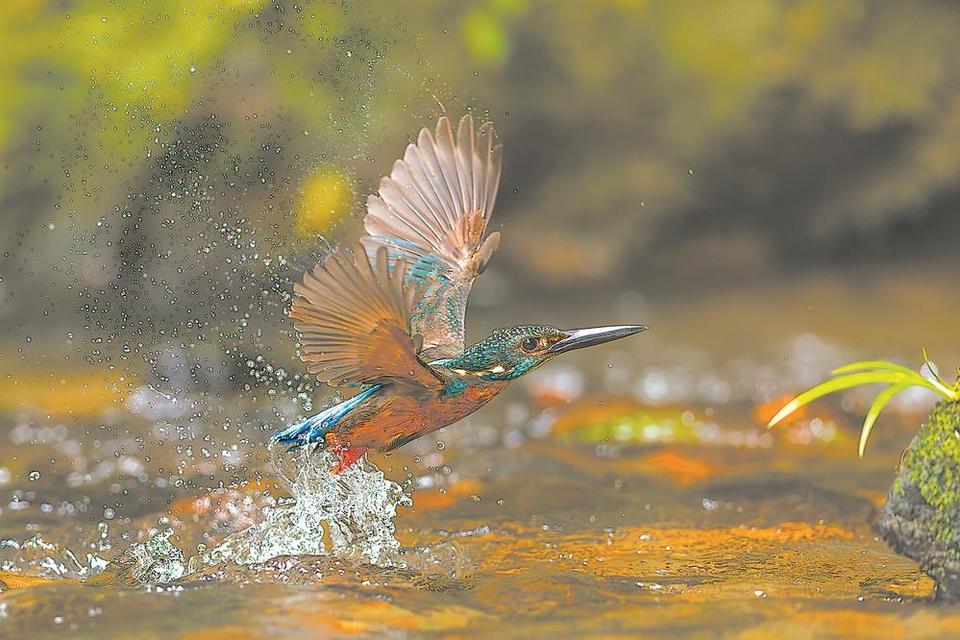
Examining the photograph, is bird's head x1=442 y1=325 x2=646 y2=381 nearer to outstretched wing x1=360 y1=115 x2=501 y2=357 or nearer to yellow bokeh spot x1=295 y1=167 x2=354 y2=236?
outstretched wing x1=360 y1=115 x2=501 y2=357

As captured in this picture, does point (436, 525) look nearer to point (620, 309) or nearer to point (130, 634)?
point (130, 634)

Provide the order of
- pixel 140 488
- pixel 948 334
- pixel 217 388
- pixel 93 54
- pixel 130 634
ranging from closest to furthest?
pixel 130 634, pixel 140 488, pixel 93 54, pixel 217 388, pixel 948 334

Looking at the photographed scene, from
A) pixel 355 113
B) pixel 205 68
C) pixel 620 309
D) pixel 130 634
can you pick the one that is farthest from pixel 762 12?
pixel 130 634

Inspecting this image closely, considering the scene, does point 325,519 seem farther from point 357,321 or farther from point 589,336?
point 589,336

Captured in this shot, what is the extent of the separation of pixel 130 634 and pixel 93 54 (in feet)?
12.0

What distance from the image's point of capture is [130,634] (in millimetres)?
2814

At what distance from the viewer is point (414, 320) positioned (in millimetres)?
3801

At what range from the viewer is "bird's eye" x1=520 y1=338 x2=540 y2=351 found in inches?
134

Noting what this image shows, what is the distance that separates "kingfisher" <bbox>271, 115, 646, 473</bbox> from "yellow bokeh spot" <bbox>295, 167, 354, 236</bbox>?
109cm

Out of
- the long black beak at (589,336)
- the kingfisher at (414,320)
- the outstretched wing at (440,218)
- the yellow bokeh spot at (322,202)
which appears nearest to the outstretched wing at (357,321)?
the kingfisher at (414,320)

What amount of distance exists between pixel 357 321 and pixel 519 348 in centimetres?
52

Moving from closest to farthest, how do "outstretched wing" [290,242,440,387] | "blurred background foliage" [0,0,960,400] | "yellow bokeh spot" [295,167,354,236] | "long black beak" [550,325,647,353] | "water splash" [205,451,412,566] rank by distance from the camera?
1. "outstretched wing" [290,242,440,387]
2. "long black beak" [550,325,647,353]
3. "water splash" [205,451,412,566]
4. "yellow bokeh spot" [295,167,354,236]
5. "blurred background foliage" [0,0,960,400]

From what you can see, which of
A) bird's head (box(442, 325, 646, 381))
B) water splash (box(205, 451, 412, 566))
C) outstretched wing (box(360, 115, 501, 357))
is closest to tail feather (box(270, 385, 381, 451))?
water splash (box(205, 451, 412, 566))

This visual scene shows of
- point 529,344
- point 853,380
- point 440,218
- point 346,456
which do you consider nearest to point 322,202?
point 440,218
